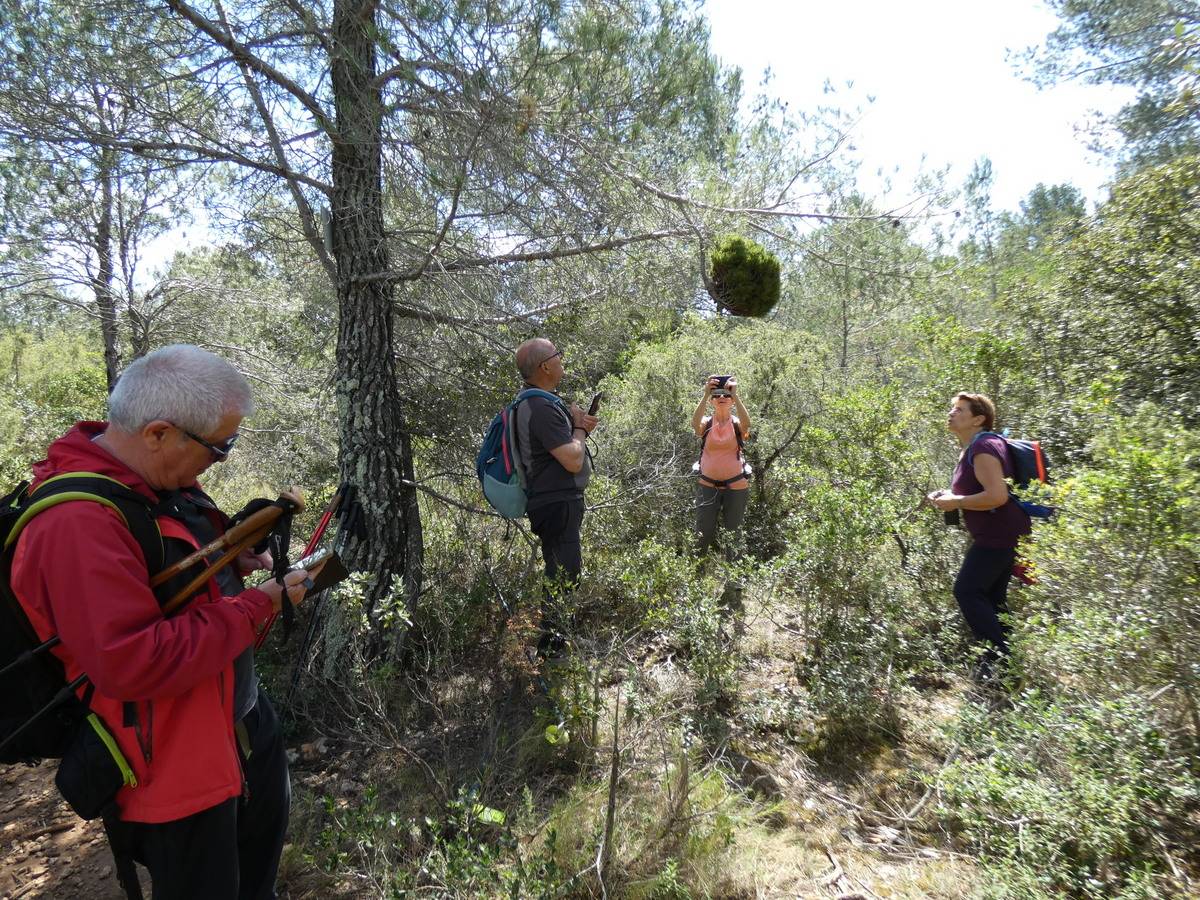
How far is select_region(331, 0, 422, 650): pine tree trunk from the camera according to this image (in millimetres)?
3650

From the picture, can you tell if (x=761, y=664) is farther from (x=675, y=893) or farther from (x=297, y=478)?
(x=297, y=478)

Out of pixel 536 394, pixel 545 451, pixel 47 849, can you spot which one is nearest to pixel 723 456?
pixel 545 451

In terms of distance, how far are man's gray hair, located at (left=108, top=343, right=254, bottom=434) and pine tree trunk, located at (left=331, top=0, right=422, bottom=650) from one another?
7.35 ft

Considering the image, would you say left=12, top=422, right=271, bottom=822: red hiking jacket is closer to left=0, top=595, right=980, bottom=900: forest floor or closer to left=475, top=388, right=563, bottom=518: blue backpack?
left=0, top=595, right=980, bottom=900: forest floor

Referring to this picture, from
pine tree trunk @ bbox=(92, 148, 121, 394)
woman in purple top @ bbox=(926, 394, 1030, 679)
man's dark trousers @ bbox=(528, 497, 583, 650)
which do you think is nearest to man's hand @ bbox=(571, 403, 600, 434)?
man's dark trousers @ bbox=(528, 497, 583, 650)

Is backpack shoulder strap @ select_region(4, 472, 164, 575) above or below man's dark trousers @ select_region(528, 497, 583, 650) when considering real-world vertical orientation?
above

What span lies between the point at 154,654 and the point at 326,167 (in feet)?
10.5

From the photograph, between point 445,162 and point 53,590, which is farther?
point 445,162

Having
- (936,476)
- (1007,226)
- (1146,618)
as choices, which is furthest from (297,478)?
(1007,226)

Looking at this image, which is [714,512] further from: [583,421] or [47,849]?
[47,849]

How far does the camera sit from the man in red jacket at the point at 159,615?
1.32 metres

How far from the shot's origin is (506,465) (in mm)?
3494

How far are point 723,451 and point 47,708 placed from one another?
4406 millimetres

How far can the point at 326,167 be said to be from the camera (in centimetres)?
369
